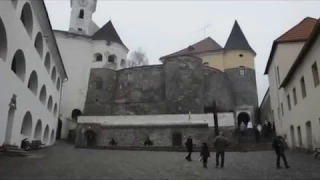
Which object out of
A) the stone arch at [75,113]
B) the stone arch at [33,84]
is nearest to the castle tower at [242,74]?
the stone arch at [75,113]

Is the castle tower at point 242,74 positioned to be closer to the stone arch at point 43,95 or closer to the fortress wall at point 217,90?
the fortress wall at point 217,90

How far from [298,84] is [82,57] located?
3079 centimetres

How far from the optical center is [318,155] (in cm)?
1437

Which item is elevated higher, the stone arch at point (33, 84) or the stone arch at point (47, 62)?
the stone arch at point (47, 62)

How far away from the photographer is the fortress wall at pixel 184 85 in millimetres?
34312

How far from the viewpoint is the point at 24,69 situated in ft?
56.9

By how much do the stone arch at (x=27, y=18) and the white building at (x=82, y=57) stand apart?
22.0 meters

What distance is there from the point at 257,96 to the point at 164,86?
12.9 metres

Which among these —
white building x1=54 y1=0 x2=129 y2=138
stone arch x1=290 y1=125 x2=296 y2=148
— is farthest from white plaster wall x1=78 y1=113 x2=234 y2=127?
white building x1=54 y1=0 x2=129 y2=138

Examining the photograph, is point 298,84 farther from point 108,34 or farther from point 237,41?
point 108,34

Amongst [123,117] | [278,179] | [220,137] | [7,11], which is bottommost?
[278,179]

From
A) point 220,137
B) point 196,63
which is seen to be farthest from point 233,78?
point 220,137

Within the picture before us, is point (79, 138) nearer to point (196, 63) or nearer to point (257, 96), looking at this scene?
point (196, 63)

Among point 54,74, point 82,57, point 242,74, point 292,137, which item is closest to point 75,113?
point 82,57
